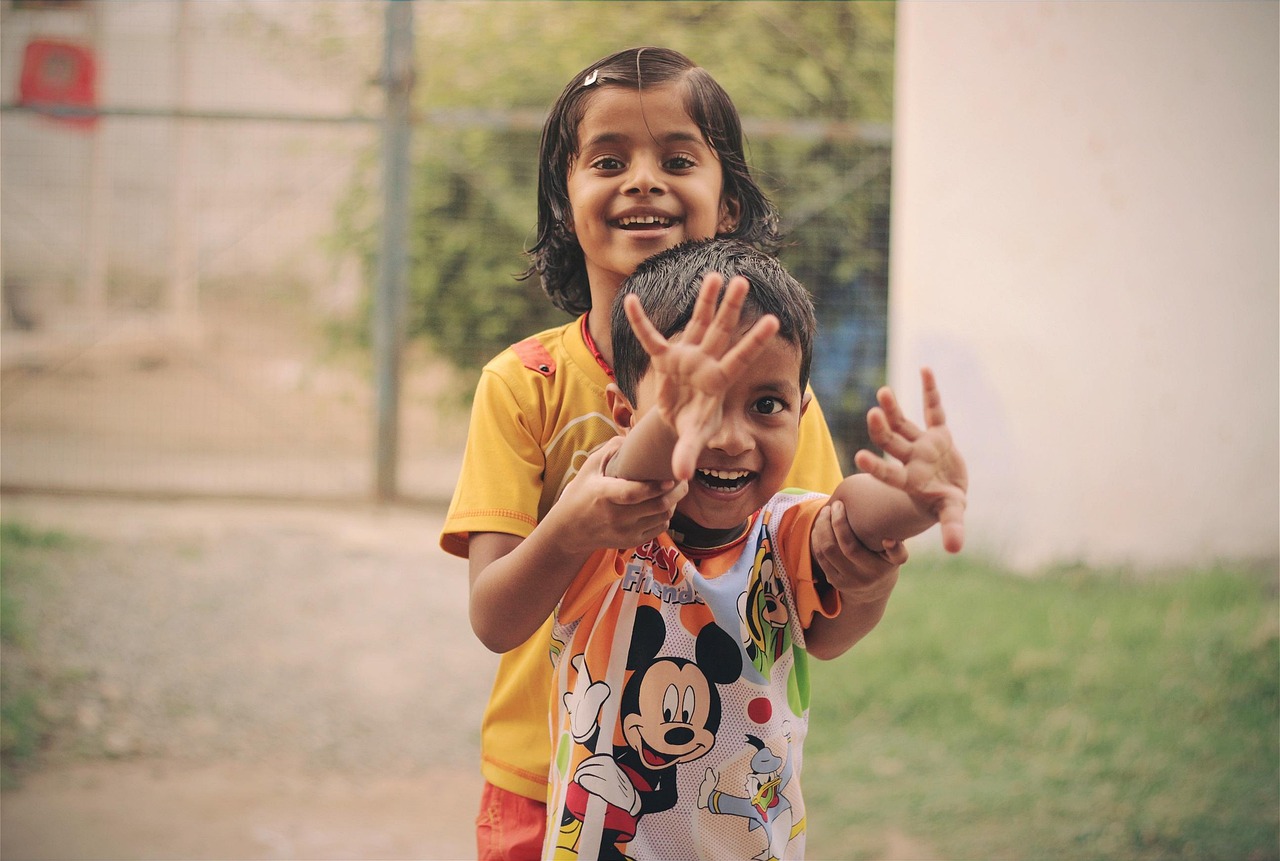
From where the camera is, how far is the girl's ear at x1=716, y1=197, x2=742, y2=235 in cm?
167

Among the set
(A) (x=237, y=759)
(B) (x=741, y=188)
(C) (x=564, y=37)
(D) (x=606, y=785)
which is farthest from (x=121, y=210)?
(D) (x=606, y=785)

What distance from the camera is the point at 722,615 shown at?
132 centimetres

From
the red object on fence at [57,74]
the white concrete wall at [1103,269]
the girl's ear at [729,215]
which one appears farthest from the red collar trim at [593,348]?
the red object on fence at [57,74]

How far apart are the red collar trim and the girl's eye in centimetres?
26

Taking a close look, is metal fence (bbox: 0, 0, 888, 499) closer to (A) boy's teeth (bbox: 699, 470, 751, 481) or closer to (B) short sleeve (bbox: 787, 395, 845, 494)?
(B) short sleeve (bbox: 787, 395, 845, 494)

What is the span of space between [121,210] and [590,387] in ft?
15.4

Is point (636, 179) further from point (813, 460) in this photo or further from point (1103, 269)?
point (1103, 269)

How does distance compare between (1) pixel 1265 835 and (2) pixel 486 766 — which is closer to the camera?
(2) pixel 486 766

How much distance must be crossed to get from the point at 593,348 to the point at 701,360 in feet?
1.43

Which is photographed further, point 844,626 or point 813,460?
point 813,460

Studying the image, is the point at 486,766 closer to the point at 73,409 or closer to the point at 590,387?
the point at 590,387

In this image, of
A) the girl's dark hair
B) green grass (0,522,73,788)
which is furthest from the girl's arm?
green grass (0,522,73,788)

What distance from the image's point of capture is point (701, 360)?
1104mm

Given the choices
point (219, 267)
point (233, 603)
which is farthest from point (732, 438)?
point (219, 267)
